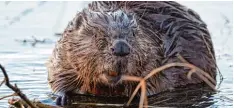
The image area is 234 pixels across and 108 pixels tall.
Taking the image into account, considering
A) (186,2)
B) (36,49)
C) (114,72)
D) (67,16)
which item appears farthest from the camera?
(186,2)

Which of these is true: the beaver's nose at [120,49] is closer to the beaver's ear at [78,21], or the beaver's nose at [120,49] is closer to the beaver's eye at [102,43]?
the beaver's eye at [102,43]

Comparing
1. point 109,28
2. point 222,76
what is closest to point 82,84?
point 109,28

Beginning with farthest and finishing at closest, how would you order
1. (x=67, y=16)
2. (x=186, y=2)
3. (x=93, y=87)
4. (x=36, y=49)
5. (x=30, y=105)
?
1. (x=186, y=2)
2. (x=67, y=16)
3. (x=36, y=49)
4. (x=93, y=87)
5. (x=30, y=105)

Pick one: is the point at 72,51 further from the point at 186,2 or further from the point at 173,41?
the point at 186,2

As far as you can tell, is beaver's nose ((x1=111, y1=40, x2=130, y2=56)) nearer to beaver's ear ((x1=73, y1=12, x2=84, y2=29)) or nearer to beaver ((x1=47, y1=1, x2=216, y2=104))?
beaver ((x1=47, y1=1, x2=216, y2=104))

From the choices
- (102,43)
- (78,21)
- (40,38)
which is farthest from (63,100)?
(40,38)

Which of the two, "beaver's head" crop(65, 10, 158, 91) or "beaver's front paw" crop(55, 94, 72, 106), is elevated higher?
"beaver's head" crop(65, 10, 158, 91)

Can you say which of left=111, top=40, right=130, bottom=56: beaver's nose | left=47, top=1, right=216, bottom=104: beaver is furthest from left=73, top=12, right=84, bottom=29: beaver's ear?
left=111, top=40, right=130, bottom=56: beaver's nose

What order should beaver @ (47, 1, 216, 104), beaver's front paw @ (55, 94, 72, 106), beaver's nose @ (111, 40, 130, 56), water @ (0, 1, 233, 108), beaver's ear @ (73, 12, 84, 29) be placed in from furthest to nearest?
1. water @ (0, 1, 233, 108)
2. beaver's ear @ (73, 12, 84, 29)
3. beaver's front paw @ (55, 94, 72, 106)
4. beaver @ (47, 1, 216, 104)
5. beaver's nose @ (111, 40, 130, 56)
